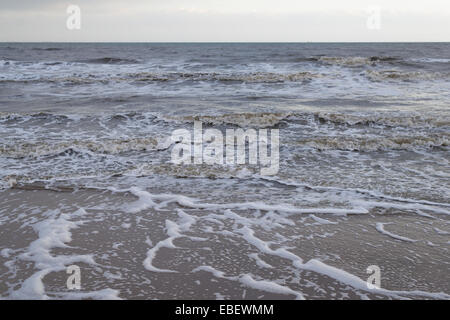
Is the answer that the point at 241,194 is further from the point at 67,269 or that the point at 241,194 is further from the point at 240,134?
the point at 240,134

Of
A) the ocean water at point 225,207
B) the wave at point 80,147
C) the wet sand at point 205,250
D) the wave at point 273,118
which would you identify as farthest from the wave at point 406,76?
the wet sand at point 205,250

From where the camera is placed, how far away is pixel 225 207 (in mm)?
4828

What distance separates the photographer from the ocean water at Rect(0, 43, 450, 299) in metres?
3.28

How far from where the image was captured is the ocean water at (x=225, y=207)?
3.28m

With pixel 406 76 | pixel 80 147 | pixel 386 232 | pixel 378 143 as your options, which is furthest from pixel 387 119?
pixel 406 76

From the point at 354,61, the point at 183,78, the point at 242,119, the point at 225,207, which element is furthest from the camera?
the point at 354,61

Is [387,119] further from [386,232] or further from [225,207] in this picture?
[225,207]

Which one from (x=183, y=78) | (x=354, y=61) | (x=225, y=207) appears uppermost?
(x=354, y=61)

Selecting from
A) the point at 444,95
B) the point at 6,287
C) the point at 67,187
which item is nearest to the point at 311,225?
the point at 6,287

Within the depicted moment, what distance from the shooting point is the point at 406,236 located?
4.03 metres

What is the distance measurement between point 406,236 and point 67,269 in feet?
10.6

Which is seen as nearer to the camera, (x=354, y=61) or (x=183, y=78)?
(x=183, y=78)

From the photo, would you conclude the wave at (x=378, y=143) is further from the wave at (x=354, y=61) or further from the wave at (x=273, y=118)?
the wave at (x=354, y=61)
